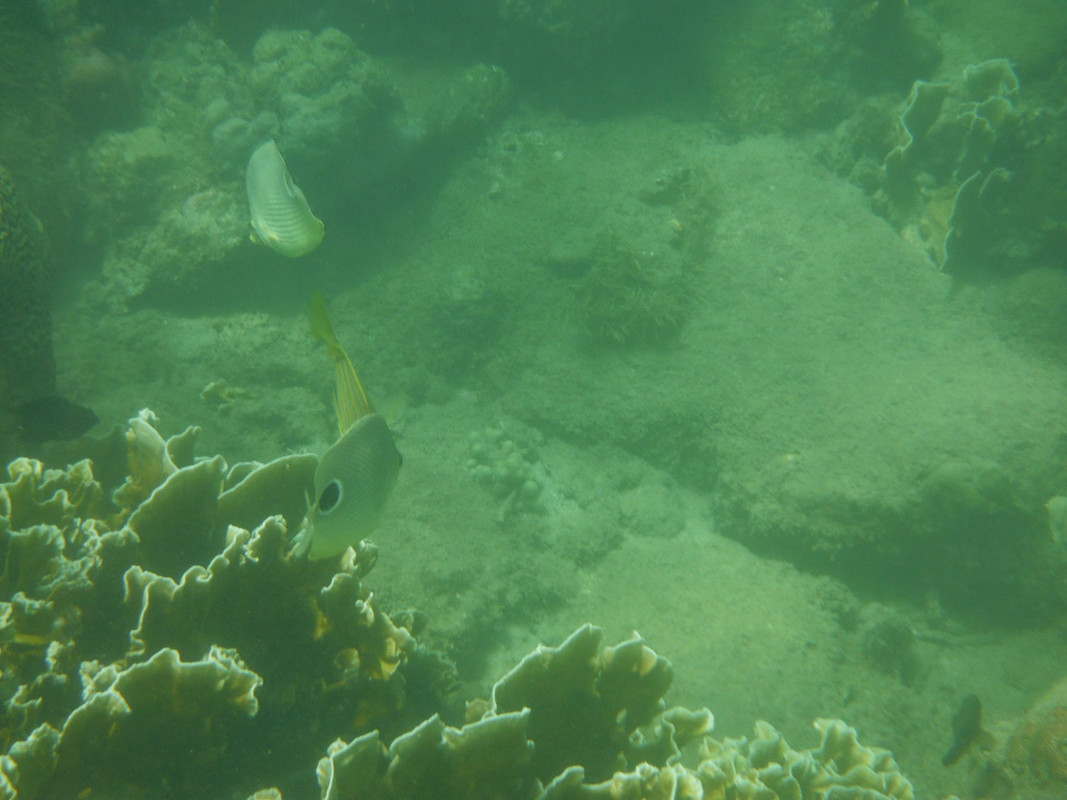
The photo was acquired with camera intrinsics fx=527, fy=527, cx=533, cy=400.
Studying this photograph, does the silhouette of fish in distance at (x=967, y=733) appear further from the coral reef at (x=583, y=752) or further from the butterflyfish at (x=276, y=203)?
the butterflyfish at (x=276, y=203)

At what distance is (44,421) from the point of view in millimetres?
3344

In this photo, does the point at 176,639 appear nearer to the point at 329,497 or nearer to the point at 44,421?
the point at 329,497

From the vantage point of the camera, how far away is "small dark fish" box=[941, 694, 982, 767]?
386cm

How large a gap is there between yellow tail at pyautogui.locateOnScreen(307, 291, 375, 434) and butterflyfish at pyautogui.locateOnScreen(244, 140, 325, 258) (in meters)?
1.40

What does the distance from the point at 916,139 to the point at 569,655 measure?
27.3 feet

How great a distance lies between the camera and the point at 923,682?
4578 mm

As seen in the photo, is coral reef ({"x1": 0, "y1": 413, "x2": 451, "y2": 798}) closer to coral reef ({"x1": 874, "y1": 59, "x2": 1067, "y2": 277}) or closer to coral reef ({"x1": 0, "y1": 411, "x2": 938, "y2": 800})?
coral reef ({"x1": 0, "y1": 411, "x2": 938, "y2": 800})

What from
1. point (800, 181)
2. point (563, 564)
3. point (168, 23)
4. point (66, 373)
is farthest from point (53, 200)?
point (800, 181)

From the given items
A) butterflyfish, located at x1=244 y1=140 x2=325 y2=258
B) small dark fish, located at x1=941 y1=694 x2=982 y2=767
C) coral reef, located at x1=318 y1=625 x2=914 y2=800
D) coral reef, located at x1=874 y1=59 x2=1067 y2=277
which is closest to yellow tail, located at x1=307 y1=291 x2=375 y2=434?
coral reef, located at x1=318 y1=625 x2=914 y2=800

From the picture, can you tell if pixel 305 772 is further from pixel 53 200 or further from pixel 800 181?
pixel 800 181

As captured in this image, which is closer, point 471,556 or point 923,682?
point 471,556

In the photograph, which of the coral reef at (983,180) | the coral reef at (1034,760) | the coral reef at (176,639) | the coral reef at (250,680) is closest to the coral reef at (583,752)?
the coral reef at (250,680)

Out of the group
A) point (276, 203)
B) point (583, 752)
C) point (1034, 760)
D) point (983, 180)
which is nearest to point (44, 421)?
point (276, 203)

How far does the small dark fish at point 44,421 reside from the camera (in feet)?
11.0
